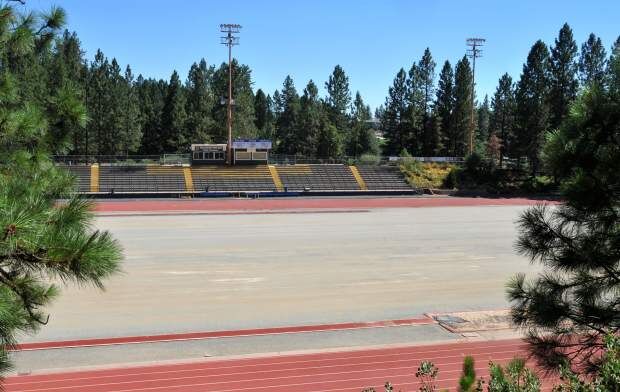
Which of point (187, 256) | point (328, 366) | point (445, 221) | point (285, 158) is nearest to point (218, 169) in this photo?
point (285, 158)

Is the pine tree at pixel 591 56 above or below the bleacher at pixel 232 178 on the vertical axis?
above

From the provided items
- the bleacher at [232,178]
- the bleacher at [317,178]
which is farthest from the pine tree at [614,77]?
the bleacher at [317,178]

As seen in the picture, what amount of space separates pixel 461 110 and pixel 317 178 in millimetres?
30013

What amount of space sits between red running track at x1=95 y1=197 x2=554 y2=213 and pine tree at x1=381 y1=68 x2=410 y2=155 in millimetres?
29783

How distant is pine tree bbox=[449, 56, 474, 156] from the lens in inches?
2876

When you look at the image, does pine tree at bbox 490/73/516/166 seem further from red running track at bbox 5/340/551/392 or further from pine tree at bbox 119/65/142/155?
red running track at bbox 5/340/551/392

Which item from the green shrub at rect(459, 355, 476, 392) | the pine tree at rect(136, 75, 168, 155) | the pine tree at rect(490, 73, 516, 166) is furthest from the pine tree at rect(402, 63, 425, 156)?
the green shrub at rect(459, 355, 476, 392)

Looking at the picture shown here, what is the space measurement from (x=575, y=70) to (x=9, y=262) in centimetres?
6965

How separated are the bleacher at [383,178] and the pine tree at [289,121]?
27.4 meters

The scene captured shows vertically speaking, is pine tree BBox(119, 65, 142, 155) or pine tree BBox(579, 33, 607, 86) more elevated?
pine tree BBox(579, 33, 607, 86)

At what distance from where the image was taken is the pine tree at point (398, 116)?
79.2 meters

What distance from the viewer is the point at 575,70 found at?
63.2 m

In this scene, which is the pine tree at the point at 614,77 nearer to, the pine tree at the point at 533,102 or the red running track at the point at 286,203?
the red running track at the point at 286,203

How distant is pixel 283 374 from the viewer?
32.7 ft
